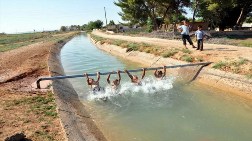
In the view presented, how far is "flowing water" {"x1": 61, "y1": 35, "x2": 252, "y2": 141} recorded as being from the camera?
11.4 metres

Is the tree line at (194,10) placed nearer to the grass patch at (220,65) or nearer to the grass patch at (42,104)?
the grass patch at (220,65)

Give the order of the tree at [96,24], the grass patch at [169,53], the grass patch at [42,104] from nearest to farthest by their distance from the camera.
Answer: the grass patch at [42,104] → the grass patch at [169,53] → the tree at [96,24]

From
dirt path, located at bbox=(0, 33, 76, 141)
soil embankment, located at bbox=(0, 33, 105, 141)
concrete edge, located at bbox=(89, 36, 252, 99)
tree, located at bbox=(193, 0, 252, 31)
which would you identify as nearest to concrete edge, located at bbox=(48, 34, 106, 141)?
soil embankment, located at bbox=(0, 33, 105, 141)

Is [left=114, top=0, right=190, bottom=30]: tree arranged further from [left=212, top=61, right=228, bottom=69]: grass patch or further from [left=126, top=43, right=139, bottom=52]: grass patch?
[left=212, top=61, right=228, bottom=69]: grass patch

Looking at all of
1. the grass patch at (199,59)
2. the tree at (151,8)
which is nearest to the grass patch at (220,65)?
the grass patch at (199,59)

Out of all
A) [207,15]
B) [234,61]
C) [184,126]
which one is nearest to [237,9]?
[207,15]

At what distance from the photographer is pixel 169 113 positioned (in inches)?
544

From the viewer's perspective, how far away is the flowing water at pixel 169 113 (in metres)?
11.4

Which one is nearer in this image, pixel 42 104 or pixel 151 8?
pixel 42 104

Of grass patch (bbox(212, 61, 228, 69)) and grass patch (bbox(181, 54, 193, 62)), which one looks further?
grass patch (bbox(181, 54, 193, 62))

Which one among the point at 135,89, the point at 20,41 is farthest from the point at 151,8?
the point at 20,41

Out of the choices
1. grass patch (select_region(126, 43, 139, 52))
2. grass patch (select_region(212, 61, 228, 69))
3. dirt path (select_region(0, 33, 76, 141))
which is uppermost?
grass patch (select_region(126, 43, 139, 52))

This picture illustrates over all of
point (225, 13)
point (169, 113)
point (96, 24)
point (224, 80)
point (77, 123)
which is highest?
point (96, 24)

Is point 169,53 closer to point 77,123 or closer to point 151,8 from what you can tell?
point 77,123
